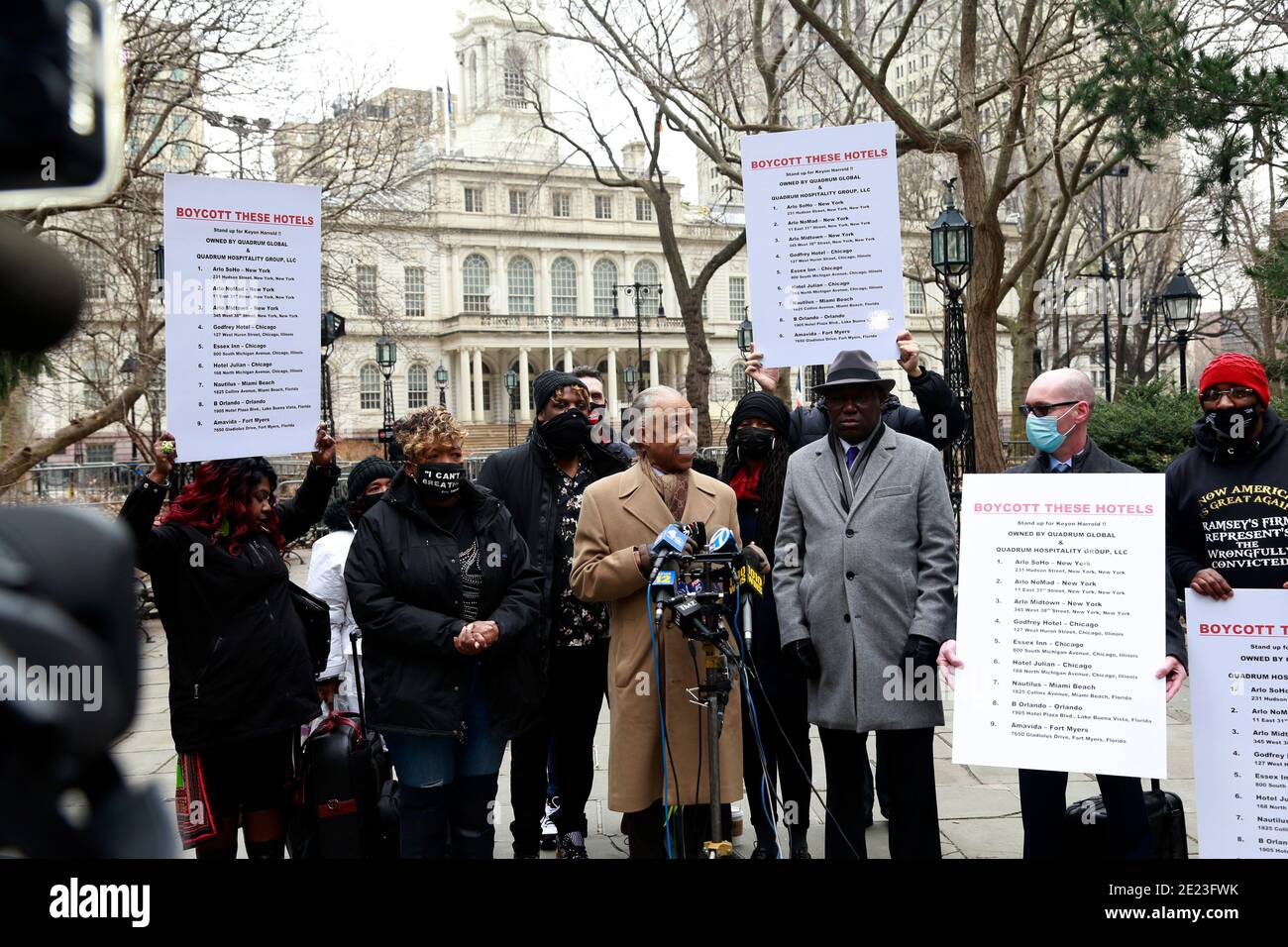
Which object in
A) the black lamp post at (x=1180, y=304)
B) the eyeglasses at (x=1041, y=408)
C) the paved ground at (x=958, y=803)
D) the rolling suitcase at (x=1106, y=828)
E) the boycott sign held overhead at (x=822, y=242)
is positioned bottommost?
the paved ground at (x=958, y=803)

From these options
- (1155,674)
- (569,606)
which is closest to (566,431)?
(569,606)

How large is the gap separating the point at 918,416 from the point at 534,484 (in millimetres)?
1892

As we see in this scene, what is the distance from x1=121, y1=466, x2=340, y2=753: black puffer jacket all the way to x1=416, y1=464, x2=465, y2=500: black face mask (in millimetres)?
682

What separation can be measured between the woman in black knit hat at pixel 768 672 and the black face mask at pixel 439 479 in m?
1.48

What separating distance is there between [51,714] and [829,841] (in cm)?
442

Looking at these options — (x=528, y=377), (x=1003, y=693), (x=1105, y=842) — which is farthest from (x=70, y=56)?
(x=528, y=377)

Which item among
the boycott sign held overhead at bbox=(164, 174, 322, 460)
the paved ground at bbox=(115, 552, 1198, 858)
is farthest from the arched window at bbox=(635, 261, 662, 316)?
the boycott sign held overhead at bbox=(164, 174, 322, 460)

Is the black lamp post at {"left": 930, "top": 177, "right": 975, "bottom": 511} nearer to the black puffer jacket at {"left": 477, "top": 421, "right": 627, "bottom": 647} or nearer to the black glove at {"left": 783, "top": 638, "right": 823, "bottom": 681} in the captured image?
the black puffer jacket at {"left": 477, "top": 421, "right": 627, "bottom": 647}

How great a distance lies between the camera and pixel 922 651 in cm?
447

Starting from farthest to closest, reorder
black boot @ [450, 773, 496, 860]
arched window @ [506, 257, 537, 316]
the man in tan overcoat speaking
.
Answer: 1. arched window @ [506, 257, 537, 316]
2. the man in tan overcoat speaking
3. black boot @ [450, 773, 496, 860]

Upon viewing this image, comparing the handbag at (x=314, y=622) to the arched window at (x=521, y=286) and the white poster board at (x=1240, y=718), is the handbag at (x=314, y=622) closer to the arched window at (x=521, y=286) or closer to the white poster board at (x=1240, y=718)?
the white poster board at (x=1240, y=718)

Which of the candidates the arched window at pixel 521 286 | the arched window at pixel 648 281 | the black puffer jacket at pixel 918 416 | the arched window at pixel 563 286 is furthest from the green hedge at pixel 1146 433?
the arched window at pixel 648 281

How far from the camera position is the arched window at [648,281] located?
78125 mm

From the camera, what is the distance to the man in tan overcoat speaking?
15.9 feet
